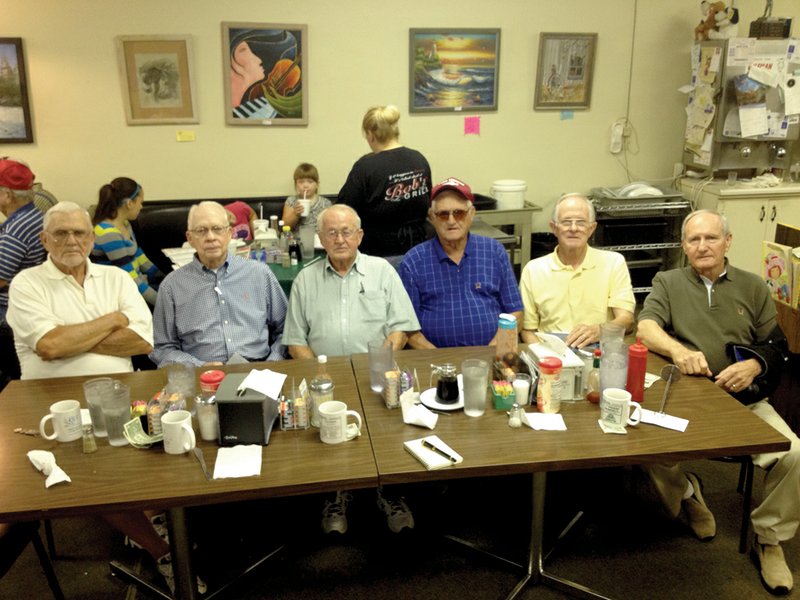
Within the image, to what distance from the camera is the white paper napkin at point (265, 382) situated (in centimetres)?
196

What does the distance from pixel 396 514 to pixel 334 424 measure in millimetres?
884

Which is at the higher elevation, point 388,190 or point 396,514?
point 388,190

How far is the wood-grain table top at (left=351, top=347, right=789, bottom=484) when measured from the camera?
5.85 ft

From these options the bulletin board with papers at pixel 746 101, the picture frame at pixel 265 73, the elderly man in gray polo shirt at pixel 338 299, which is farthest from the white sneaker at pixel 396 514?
the bulletin board with papers at pixel 746 101

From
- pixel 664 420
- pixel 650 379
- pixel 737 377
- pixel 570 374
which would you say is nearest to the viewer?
pixel 664 420

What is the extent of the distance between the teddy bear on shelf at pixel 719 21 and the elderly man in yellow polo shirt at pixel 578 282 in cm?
307

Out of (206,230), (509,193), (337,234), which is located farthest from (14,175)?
(509,193)

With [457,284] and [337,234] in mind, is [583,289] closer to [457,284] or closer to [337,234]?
[457,284]

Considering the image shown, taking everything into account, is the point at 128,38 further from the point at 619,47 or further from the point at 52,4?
the point at 619,47

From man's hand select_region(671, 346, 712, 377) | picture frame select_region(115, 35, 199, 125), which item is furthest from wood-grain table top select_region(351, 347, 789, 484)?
picture frame select_region(115, 35, 199, 125)

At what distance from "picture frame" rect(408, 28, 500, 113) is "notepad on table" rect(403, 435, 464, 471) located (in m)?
3.84

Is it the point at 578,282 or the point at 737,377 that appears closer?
the point at 737,377

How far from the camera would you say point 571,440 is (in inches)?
74.4

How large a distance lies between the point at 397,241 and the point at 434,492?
1.63 meters
